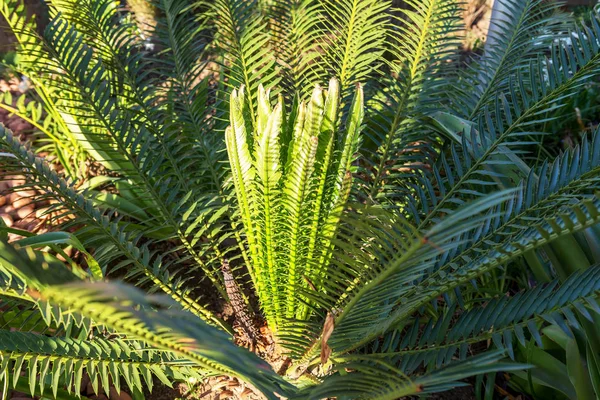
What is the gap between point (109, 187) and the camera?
2.00 metres

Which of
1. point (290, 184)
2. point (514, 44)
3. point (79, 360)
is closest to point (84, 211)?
point (79, 360)

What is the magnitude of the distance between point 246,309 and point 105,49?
802 millimetres

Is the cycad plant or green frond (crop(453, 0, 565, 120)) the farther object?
green frond (crop(453, 0, 565, 120))

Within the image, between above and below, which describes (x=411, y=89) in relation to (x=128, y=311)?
above

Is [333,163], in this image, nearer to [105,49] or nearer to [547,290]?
[547,290]

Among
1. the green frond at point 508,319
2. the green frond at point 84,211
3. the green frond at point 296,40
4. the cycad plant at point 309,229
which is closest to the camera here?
the cycad plant at point 309,229

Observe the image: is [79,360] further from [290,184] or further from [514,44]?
[514,44]

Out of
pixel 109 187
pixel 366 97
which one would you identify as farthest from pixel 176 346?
pixel 109 187

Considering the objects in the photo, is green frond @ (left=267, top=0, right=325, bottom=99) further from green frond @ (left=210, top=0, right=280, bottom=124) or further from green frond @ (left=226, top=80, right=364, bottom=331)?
green frond @ (left=226, top=80, right=364, bottom=331)

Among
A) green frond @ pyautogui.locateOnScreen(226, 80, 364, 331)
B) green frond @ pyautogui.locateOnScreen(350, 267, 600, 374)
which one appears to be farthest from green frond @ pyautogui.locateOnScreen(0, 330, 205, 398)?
green frond @ pyautogui.locateOnScreen(350, 267, 600, 374)

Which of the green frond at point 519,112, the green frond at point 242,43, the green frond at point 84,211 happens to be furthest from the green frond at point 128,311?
the green frond at point 242,43

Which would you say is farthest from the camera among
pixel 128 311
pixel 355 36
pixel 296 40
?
pixel 296 40

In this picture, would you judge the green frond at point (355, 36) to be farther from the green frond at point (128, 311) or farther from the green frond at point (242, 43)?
the green frond at point (128, 311)

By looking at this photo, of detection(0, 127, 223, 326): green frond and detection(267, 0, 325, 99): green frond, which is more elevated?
detection(267, 0, 325, 99): green frond
